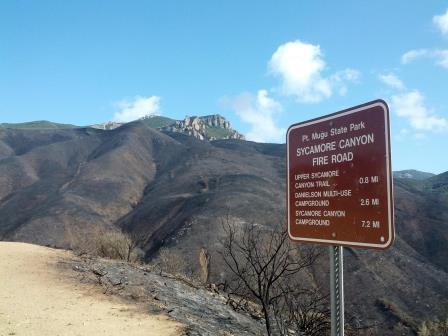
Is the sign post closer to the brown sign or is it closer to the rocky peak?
the brown sign

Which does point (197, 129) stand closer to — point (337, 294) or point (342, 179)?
point (342, 179)

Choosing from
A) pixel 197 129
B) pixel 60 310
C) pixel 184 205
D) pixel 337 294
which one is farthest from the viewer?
pixel 197 129

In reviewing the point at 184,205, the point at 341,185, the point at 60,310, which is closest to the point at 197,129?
the point at 184,205

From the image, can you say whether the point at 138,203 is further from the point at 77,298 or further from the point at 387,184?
the point at 387,184

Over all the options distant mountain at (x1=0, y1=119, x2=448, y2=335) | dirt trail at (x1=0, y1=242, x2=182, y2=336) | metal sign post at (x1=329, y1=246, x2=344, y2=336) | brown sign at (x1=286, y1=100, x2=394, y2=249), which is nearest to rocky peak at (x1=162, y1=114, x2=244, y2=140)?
distant mountain at (x1=0, y1=119, x2=448, y2=335)

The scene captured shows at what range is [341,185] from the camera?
2975 millimetres

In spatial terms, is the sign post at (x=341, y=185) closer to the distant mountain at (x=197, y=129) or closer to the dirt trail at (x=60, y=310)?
the dirt trail at (x=60, y=310)

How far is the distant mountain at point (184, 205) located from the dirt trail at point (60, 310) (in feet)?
74.9

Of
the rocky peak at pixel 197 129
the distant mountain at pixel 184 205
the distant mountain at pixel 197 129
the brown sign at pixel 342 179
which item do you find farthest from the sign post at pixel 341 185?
the rocky peak at pixel 197 129

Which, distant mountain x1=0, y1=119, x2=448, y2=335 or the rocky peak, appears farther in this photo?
the rocky peak

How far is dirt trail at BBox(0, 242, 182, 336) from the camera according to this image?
7426mm

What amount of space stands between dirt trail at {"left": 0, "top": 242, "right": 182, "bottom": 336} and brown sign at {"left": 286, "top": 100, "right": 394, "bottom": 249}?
502 cm

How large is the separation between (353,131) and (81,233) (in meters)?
50.9

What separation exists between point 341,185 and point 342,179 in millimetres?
39
